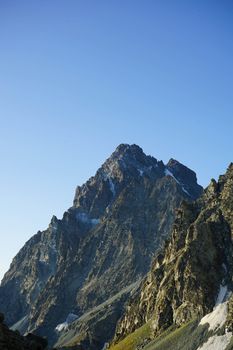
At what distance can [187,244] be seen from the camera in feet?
643

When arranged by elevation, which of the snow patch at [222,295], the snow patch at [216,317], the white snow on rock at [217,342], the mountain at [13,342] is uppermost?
the mountain at [13,342]

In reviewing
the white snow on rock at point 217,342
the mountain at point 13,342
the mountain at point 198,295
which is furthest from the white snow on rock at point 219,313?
the mountain at point 13,342

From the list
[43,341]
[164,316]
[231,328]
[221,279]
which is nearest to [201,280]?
[221,279]

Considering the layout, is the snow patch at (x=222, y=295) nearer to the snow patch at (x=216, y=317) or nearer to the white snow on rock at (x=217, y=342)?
the snow patch at (x=216, y=317)

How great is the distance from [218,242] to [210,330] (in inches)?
1641

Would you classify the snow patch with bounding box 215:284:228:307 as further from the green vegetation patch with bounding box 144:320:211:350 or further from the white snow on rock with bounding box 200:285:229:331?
the green vegetation patch with bounding box 144:320:211:350

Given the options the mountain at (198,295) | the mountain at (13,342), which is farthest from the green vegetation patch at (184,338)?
the mountain at (13,342)

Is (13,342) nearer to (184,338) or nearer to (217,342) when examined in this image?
(217,342)

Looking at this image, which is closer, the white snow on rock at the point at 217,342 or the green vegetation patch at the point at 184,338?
the white snow on rock at the point at 217,342

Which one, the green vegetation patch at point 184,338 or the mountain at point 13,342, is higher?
the mountain at point 13,342

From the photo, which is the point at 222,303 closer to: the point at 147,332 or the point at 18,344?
the point at 147,332

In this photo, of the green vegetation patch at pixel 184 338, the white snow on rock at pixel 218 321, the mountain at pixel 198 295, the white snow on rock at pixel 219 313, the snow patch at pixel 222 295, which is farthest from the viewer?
the snow patch at pixel 222 295

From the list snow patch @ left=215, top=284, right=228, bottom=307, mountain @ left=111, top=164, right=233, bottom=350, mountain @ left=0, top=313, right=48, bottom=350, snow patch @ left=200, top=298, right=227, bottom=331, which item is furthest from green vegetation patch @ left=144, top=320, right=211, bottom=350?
mountain @ left=0, top=313, right=48, bottom=350

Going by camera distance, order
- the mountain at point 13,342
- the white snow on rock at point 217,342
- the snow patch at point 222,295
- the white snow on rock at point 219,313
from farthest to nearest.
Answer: the snow patch at point 222,295 < the white snow on rock at point 219,313 < the white snow on rock at point 217,342 < the mountain at point 13,342
